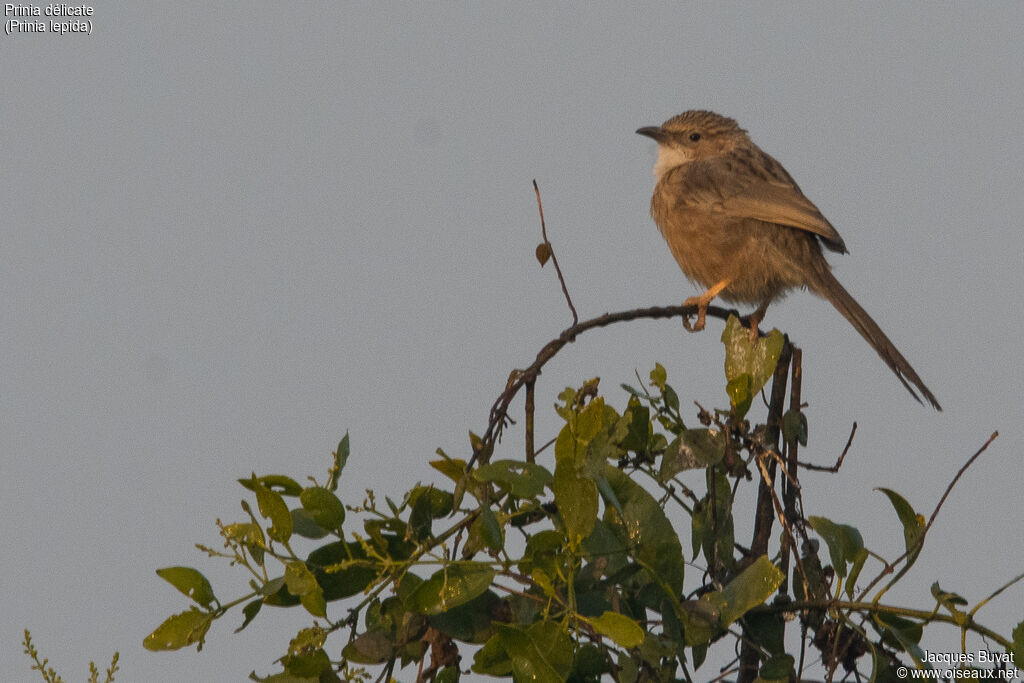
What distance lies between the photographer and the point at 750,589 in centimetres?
233

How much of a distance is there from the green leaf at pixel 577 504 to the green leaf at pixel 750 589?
0.36 metres

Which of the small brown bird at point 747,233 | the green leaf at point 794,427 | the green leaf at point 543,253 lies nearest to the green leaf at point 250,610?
the green leaf at point 543,253

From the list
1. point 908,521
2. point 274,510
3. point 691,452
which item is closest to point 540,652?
point 274,510

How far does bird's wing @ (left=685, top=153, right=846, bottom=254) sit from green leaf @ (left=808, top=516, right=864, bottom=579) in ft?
11.8

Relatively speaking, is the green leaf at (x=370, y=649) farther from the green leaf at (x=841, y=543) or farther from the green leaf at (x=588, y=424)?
the green leaf at (x=841, y=543)

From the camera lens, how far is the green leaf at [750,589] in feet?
7.52

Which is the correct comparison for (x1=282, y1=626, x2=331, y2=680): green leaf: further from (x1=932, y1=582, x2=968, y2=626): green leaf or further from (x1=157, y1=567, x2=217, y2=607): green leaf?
(x1=932, y1=582, x2=968, y2=626): green leaf

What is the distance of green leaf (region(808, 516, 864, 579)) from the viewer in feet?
8.02

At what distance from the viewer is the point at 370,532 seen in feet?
7.56

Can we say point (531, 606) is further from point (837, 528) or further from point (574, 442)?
point (837, 528)

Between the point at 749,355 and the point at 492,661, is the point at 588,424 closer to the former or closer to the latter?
the point at 492,661

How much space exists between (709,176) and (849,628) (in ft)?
14.4

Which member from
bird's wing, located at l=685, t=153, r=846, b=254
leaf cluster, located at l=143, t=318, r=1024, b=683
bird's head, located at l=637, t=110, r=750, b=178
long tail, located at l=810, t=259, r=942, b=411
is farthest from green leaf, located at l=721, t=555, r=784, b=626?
bird's head, located at l=637, t=110, r=750, b=178

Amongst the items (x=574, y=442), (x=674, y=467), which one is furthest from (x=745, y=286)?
(x=574, y=442)
